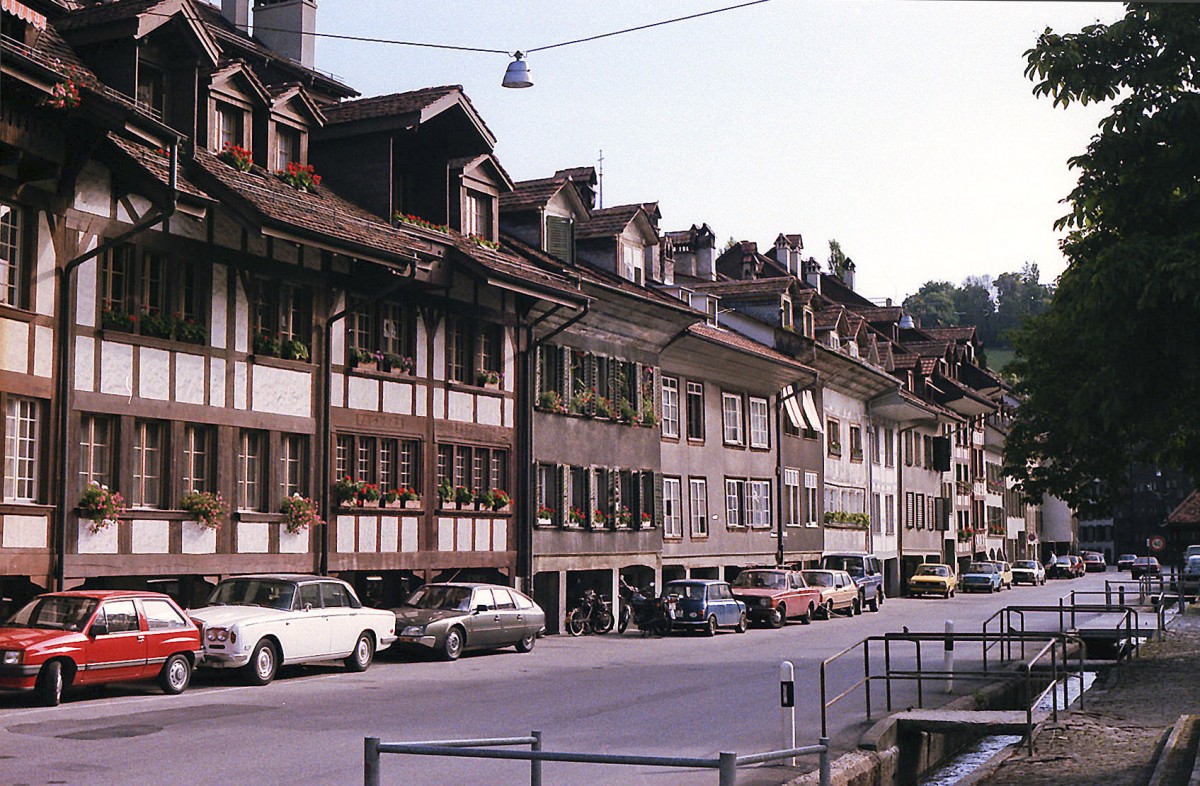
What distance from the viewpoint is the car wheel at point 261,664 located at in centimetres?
2161

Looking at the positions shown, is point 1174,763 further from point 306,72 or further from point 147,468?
point 306,72

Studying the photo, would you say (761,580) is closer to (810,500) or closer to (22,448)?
(810,500)

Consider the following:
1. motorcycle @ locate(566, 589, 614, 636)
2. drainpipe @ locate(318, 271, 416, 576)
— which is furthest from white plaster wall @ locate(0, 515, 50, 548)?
motorcycle @ locate(566, 589, 614, 636)

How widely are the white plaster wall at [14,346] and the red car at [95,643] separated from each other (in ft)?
13.8

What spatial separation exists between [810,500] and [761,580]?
593 inches

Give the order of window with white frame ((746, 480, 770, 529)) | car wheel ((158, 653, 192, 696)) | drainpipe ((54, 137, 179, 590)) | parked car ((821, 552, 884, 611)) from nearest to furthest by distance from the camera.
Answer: car wheel ((158, 653, 192, 696))
drainpipe ((54, 137, 179, 590))
window with white frame ((746, 480, 770, 529))
parked car ((821, 552, 884, 611))

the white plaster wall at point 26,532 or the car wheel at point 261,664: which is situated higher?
the white plaster wall at point 26,532

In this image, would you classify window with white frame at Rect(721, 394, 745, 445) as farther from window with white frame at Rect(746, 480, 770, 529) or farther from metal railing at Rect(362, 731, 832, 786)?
metal railing at Rect(362, 731, 832, 786)

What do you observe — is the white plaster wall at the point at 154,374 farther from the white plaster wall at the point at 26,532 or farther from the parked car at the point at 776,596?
the parked car at the point at 776,596

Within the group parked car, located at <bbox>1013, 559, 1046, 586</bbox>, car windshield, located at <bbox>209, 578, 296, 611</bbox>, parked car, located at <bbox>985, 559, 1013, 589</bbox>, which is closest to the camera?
car windshield, located at <bbox>209, 578, 296, 611</bbox>

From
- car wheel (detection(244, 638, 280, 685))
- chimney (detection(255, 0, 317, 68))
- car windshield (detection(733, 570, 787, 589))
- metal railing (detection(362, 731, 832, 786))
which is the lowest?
car wheel (detection(244, 638, 280, 685))

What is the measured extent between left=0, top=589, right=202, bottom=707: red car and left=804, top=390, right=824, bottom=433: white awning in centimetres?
3758

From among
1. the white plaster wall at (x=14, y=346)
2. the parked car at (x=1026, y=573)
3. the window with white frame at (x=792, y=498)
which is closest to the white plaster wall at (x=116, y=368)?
the white plaster wall at (x=14, y=346)

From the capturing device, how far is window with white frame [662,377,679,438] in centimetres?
4422
